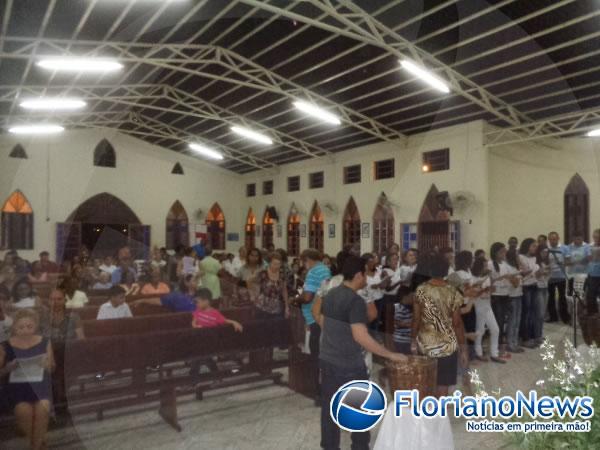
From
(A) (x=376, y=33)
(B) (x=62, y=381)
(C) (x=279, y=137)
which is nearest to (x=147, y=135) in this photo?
(C) (x=279, y=137)

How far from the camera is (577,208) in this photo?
1159 cm

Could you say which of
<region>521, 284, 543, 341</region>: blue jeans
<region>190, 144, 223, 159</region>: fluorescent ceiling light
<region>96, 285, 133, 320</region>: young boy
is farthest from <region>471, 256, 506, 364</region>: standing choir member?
<region>190, 144, 223, 159</region>: fluorescent ceiling light

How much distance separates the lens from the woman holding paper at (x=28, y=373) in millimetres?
3744

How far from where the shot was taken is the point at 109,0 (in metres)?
7.59

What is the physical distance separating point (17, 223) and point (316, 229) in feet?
30.0

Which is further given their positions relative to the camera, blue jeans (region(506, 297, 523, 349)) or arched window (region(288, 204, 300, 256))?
arched window (region(288, 204, 300, 256))

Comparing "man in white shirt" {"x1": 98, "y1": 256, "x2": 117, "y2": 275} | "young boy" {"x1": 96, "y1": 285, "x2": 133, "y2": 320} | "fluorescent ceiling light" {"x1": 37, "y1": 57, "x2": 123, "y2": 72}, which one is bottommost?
"young boy" {"x1": 96, "y1": 285, "x2": 133, "y2": 320}

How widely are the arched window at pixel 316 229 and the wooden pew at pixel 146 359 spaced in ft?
36.0

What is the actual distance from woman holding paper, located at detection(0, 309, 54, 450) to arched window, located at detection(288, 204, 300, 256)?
1323cm

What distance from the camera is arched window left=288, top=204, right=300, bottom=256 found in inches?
675

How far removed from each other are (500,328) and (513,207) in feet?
18.1

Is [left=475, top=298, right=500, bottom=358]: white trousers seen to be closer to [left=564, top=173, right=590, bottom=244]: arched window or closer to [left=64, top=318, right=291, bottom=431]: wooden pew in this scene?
[left=64, top=318, right=291, bottom=431]: wooden pew

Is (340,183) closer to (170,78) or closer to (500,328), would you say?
(170,78)

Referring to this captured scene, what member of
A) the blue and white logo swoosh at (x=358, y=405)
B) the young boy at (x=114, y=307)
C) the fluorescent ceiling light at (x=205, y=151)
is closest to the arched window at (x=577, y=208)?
the blue and white logo swoosh at (x=358, y=405)
